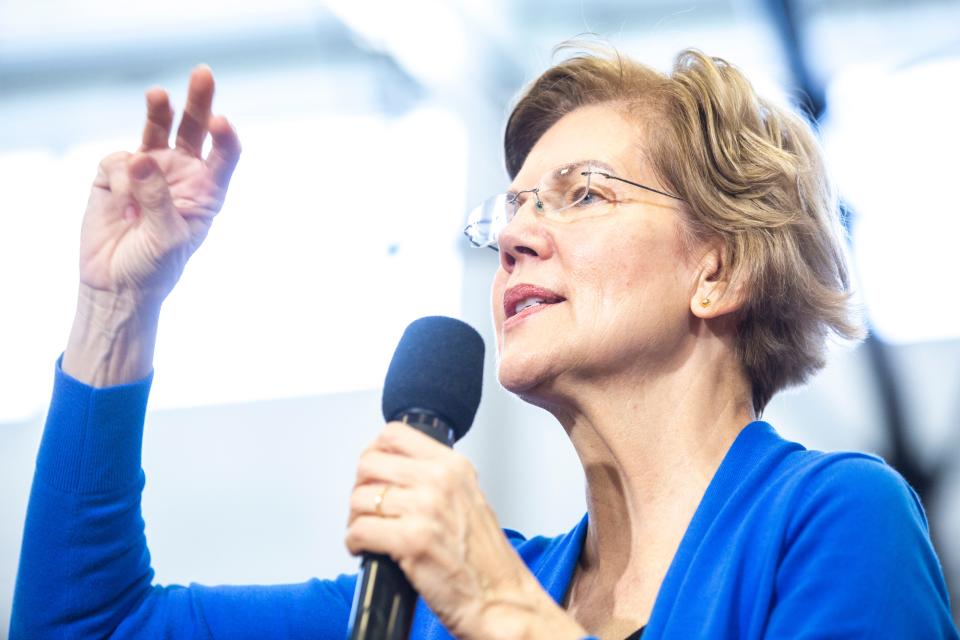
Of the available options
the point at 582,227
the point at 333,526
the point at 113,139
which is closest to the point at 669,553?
the point at 582,227

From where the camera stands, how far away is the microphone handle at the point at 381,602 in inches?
43.8

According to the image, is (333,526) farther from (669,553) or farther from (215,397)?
(669,553)

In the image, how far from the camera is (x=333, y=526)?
5066 mm

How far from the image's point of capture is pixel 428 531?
118 cm

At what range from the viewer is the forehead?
6.17 ft

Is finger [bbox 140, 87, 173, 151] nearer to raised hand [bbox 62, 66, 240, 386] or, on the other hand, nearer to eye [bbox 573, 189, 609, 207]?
raised hand [bbox 62, 66, 240, 386]

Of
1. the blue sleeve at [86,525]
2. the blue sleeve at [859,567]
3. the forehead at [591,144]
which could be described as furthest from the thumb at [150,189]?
the blue sleeve at [859,567]

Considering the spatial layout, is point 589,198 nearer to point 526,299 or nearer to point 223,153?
point 526,299

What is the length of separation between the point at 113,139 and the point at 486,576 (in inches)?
182

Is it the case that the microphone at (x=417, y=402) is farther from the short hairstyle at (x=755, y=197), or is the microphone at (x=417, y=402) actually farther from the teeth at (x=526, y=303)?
the short hairstyle at (x=755, y=197)

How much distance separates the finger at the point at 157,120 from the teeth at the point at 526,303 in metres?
0.56

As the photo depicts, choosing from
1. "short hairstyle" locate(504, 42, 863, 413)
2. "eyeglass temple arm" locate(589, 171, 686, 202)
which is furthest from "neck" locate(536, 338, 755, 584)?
"eyeglass temple arm" locate(589, 171, 686, 202)

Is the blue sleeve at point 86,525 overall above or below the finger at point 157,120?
below

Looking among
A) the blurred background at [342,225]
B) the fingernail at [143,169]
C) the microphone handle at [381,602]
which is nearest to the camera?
the microphone handle at [381,602]
